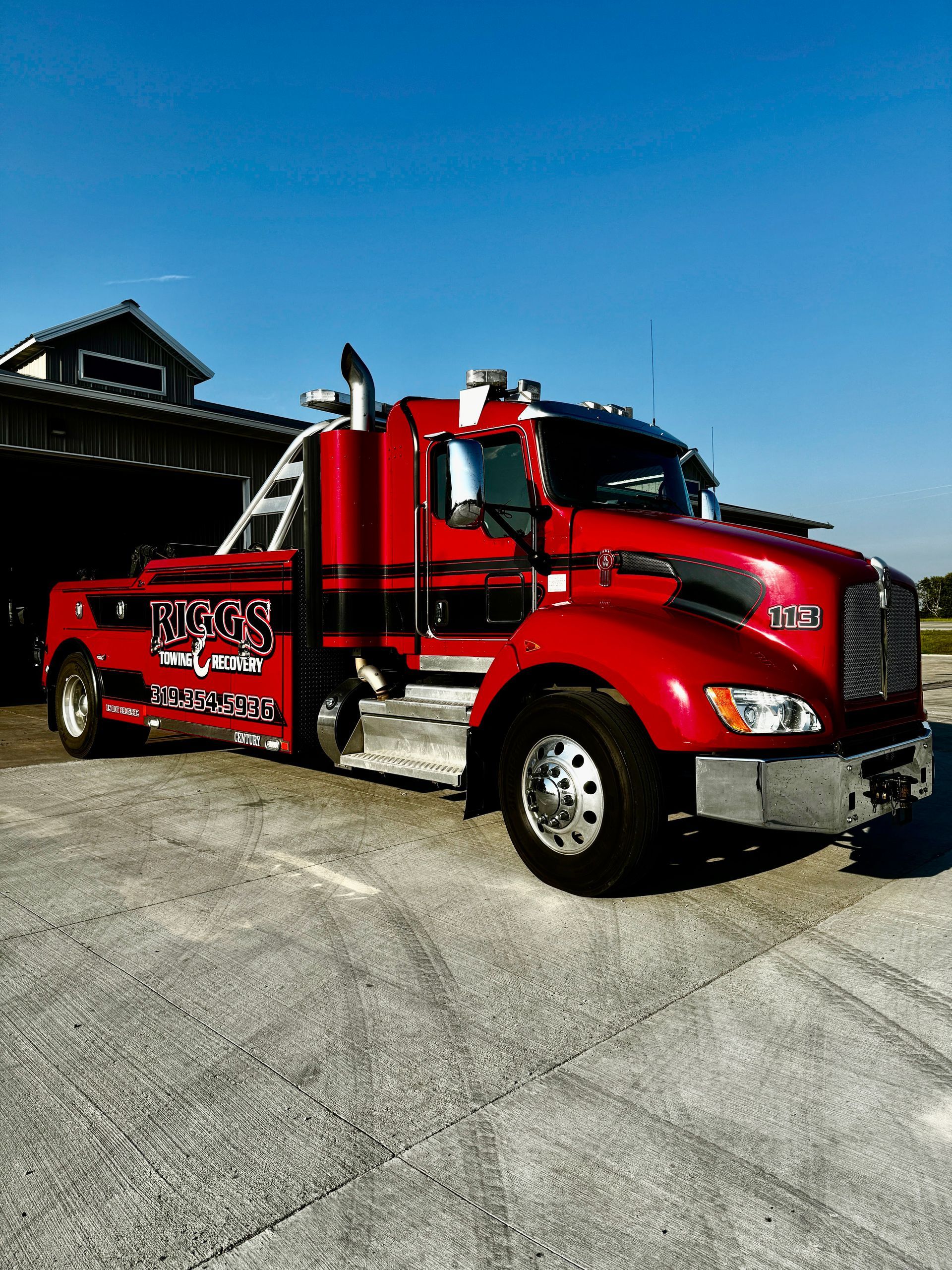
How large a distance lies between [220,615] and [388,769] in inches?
88.9

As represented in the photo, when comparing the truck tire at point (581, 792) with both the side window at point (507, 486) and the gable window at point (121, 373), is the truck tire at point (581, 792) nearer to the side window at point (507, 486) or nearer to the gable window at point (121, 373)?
the side window at point (507, 486)

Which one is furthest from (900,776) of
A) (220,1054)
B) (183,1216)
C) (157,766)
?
(157,766)

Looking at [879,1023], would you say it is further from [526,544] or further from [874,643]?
[526,544]

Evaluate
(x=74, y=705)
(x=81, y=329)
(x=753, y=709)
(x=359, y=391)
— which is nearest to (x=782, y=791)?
(x=753, y=709)

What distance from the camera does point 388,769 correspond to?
18.1ft

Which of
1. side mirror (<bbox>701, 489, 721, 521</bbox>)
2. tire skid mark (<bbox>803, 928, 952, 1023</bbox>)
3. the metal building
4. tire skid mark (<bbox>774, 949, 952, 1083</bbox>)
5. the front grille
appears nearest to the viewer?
tire skid mark (<bbox>774, 949, 952, 1083</bbox>)

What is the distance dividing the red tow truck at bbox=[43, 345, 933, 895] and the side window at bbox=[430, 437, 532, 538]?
2cm

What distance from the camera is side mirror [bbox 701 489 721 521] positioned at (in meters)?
6.12

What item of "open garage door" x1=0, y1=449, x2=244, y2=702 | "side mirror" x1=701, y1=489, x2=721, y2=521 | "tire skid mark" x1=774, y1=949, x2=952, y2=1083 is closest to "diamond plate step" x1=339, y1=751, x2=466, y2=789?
"tire skid mark" x1=774, y1=949, x2=952, y2=1083

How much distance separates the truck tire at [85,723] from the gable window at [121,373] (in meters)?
11.1

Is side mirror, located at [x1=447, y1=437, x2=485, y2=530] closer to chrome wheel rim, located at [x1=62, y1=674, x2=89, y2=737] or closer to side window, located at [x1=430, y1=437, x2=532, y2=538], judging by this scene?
side window, located at [x1=430, y1=437, x2=532, y2=538]

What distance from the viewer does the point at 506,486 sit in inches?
207

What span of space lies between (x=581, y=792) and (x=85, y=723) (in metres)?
6.25

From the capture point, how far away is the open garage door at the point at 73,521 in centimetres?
1695
